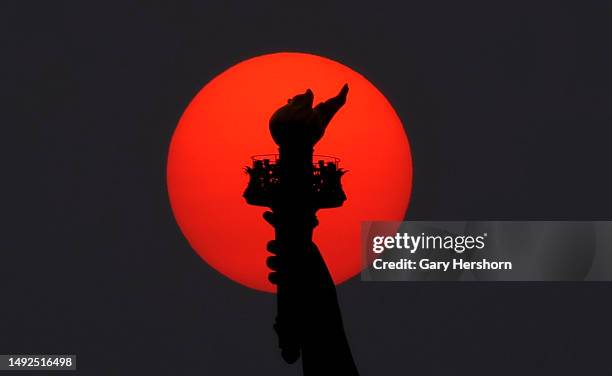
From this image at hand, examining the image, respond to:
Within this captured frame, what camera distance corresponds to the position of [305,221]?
7.55m

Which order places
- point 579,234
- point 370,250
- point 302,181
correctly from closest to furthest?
point 302,181 → point 370,250 → point 579,234

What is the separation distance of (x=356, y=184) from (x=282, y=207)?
0.76 meters

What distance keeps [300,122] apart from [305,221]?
93cm

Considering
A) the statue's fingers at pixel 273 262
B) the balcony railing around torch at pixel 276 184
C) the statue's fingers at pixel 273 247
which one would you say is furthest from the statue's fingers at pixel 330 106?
the statue's fingers at pixel 273 262

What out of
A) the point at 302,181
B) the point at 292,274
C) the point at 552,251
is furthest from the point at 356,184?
the point at 552,251

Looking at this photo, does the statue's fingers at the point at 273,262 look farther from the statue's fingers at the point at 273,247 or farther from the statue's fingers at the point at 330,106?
the statue's fingers at the point at 330,106

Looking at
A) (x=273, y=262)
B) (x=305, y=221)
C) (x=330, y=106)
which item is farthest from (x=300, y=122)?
(x=273, y=262)

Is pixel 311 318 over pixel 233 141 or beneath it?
beneath

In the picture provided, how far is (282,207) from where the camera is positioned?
7.52 m

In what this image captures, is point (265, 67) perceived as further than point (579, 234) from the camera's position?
No

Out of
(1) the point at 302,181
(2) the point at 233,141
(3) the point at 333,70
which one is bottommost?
(1) the point at 302,181

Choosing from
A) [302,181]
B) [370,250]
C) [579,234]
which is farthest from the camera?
[579,234]

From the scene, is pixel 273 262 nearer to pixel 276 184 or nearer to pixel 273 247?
pixel 273 247

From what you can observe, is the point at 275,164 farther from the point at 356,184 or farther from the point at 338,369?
the point at 338,369
